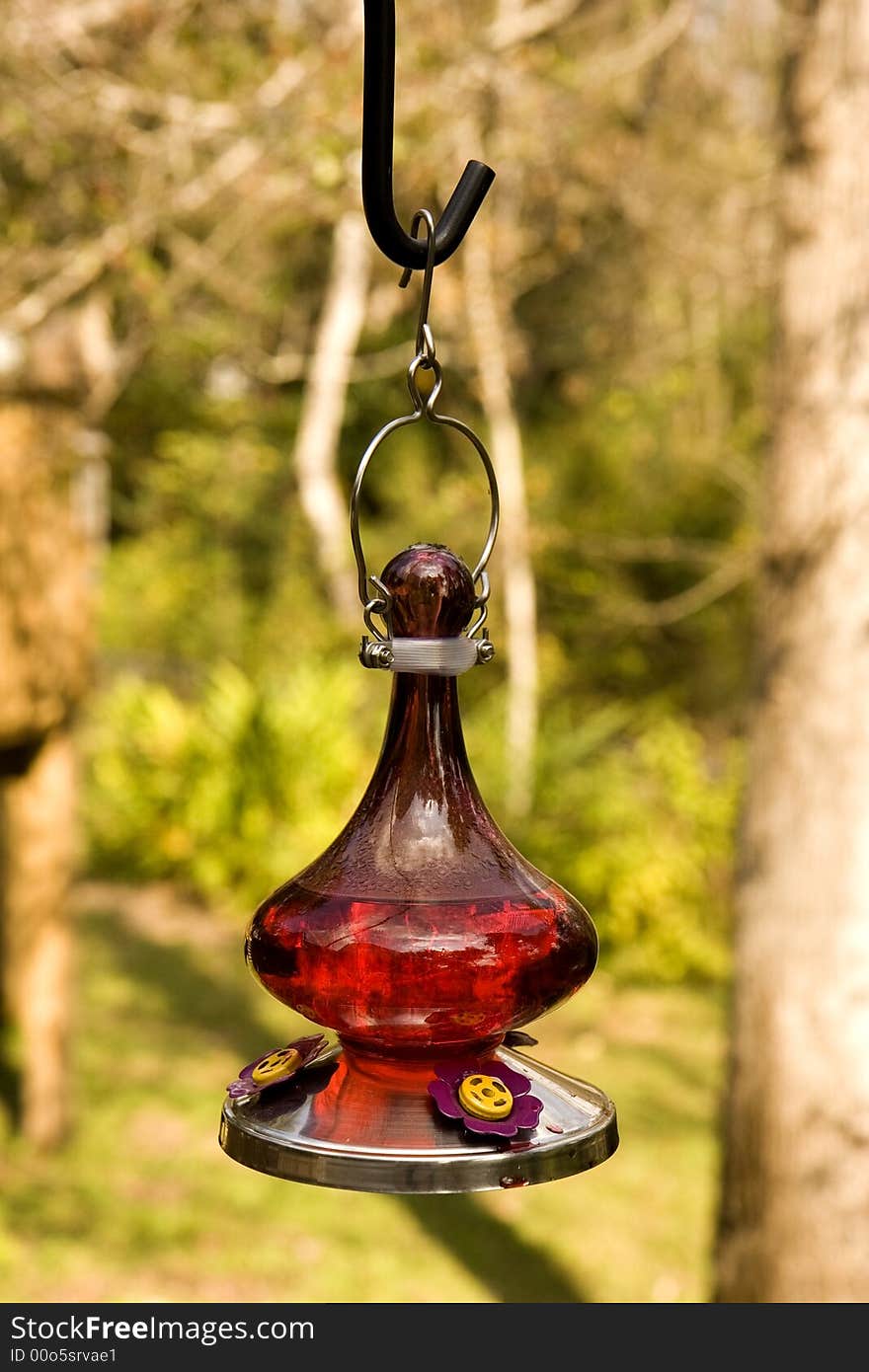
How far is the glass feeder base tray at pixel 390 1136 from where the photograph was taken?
4.03ft

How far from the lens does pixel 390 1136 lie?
4.16 ft

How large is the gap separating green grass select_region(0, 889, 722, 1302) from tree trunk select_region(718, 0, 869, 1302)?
1832 mm

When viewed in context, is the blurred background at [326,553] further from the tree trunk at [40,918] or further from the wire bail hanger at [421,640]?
the wire bail hanger at [421,640]

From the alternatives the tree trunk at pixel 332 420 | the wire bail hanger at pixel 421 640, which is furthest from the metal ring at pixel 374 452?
the tree trunk at pixel 332 420

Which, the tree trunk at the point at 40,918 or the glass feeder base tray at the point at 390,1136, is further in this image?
the tree trunk at the point at 40,918

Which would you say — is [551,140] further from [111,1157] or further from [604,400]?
[604,400]

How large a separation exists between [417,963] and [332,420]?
10640 millimetres

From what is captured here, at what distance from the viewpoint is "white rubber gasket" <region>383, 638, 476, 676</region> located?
132 cm

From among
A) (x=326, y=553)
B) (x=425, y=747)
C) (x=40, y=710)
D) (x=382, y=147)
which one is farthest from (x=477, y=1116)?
(x=326, y=553)

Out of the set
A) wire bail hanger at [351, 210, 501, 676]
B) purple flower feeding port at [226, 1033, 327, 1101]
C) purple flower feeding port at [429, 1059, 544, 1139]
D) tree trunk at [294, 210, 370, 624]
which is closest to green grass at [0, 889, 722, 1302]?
tree trunk at [294, 210, 370, 624]

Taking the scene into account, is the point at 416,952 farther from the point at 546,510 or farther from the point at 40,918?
the point at 546,510

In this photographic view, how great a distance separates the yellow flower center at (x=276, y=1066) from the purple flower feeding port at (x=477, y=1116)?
0.49 feet
